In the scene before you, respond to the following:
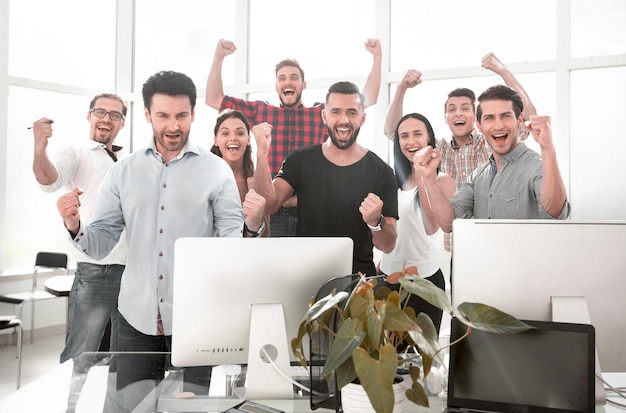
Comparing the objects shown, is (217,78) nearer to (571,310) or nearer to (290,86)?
(290,86)

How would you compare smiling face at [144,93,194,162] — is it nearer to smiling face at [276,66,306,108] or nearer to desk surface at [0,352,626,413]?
smiling face at [276,66,306,108]

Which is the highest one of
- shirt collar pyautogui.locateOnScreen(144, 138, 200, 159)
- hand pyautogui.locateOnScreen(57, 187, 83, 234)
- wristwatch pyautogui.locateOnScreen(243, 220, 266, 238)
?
shirt collar pyautogui.locateOnScreen(144, 138, 200, 159)

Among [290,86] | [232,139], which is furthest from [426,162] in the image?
[232,139]

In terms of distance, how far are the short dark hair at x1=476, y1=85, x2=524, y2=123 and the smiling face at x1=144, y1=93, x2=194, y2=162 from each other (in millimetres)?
1790

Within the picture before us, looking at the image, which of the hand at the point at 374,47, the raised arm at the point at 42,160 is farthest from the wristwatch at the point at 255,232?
the hand at the point at 374,47

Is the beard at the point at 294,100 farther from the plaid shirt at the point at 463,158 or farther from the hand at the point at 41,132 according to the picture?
the hand at the point at 41,132

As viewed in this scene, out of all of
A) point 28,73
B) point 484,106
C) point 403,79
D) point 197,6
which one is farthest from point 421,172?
point 28,73

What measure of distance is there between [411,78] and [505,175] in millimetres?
1219

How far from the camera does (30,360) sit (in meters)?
4.54

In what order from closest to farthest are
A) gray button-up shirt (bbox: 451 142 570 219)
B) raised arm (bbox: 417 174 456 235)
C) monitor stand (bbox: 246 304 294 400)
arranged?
monitor stand (bbox: 246 304 294 400) → gray button-up shirt (bbox: 451 142 570 219) → raised arm (bbox: 417 174 456 235)

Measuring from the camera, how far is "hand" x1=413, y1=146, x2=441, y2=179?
343cm

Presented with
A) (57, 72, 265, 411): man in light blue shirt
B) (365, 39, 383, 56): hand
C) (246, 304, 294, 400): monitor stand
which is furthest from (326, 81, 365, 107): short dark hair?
(246, 304, 294, 400): monitor stand

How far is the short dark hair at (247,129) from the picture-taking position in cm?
414

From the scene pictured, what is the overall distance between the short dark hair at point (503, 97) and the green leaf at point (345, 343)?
2.53 metres
